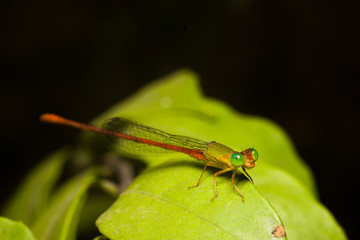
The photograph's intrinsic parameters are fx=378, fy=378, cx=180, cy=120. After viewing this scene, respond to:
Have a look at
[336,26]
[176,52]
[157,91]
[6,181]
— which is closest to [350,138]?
[336,26]

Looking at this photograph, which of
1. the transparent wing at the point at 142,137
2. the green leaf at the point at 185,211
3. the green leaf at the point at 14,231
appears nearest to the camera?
the green leaf at the point at 185,211

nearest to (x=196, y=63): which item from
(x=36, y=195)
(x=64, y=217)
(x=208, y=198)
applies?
(x=36, y=195)

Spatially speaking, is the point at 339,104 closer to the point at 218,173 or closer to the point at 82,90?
the point at 218,173

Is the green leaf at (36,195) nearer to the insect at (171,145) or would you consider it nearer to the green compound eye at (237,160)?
the insect at (171,145)

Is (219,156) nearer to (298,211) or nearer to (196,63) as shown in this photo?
(298,211)

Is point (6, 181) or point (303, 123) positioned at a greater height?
point (303, 123)

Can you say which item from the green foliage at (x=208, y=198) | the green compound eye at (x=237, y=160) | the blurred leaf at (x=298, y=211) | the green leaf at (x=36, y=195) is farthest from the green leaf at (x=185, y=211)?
the green leaf at (x=36, y=195)

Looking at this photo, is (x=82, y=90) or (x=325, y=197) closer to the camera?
(x=325, y=197)
